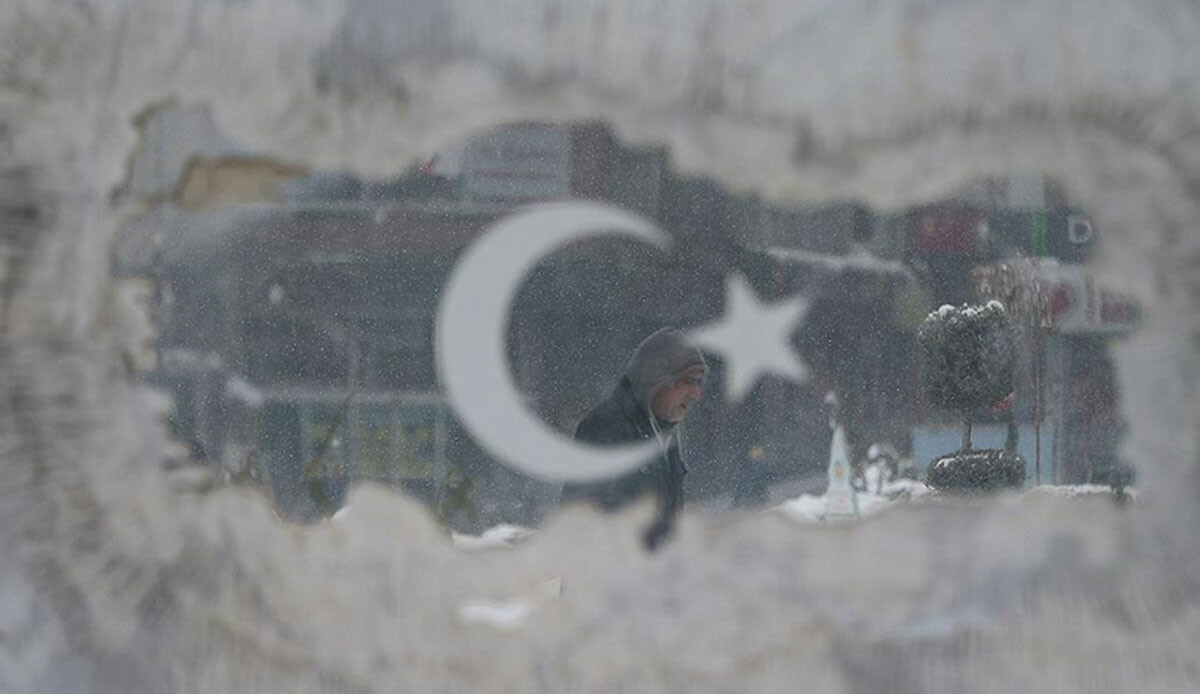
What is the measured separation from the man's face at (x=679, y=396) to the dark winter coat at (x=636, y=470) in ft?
0.04

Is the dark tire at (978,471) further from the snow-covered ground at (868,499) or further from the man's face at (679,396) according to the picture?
the man's face at (679,396)

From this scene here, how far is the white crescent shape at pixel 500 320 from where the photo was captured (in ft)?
5.78

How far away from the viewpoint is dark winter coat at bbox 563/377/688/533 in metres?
1.78

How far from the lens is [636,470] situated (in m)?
1.79

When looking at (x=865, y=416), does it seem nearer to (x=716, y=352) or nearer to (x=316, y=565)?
(x=716, y=352)

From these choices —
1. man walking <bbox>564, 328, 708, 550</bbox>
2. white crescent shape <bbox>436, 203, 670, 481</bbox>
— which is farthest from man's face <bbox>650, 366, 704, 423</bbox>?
white crescent shape <bbox>436, 203, 670, 481</bbox>

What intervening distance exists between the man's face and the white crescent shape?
11cm

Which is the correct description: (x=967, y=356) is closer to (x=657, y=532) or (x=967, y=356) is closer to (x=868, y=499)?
(x=868, y=499)

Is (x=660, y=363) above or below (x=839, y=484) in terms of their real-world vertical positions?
above

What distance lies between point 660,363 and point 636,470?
0.13m

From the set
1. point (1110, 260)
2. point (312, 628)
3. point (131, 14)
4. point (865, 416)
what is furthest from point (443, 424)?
point (1110, 260)

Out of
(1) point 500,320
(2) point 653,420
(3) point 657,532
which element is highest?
(1) point 500,320

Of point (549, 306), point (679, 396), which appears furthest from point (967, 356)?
point (549, 306)

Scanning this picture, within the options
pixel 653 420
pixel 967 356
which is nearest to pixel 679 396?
pixel 653 420
